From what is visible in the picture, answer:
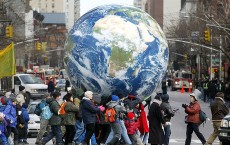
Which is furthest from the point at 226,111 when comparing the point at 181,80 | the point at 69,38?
the point at 181,80

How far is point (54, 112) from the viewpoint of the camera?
71.5ft

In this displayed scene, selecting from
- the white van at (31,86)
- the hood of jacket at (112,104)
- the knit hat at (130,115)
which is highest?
the hood of jacket at (112,104)

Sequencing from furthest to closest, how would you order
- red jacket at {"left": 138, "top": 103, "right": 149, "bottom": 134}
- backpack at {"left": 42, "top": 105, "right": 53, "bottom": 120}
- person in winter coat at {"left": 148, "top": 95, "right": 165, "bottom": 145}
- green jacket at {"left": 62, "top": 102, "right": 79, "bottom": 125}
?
backpack at {"left": 42, "top": 105, "right": 53, "bottom": 120} → red jacket at {"left": 138, "top": 103, "right": 149, "bottom": 134} → green jacket at {"left": 62, "top": 102, "right": 79, "bottom": 125} → person in winter coat at {"left": 148, "top": 95, "right": 165, "bottom": 145}

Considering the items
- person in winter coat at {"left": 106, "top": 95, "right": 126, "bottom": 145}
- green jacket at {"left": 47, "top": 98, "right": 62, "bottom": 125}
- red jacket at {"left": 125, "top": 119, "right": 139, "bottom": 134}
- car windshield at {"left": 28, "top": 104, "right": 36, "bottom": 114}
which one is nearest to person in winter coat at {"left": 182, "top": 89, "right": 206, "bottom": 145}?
red jacket at {"left": 125, "top": 119, "right": 139, "bottom": 134}

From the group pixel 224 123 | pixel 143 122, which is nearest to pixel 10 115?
pixel 143 122

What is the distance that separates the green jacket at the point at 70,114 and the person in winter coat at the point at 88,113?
0.63 feet

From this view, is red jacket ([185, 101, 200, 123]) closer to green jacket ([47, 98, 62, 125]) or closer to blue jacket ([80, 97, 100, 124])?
blue jacket ([80, 97, 100, 124])

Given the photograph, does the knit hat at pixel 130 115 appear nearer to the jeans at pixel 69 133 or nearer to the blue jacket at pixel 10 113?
the jeans at pixel 69 133

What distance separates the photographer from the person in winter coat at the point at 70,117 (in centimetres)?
2141

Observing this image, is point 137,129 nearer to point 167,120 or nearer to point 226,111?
point 167,120

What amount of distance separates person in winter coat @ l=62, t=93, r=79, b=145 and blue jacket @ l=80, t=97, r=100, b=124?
219 millimetres

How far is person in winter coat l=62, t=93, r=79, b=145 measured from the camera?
2141cm

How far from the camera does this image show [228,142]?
819 inches

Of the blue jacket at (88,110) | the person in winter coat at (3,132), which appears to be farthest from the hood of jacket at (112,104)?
the person in winter coat at (3,132)
